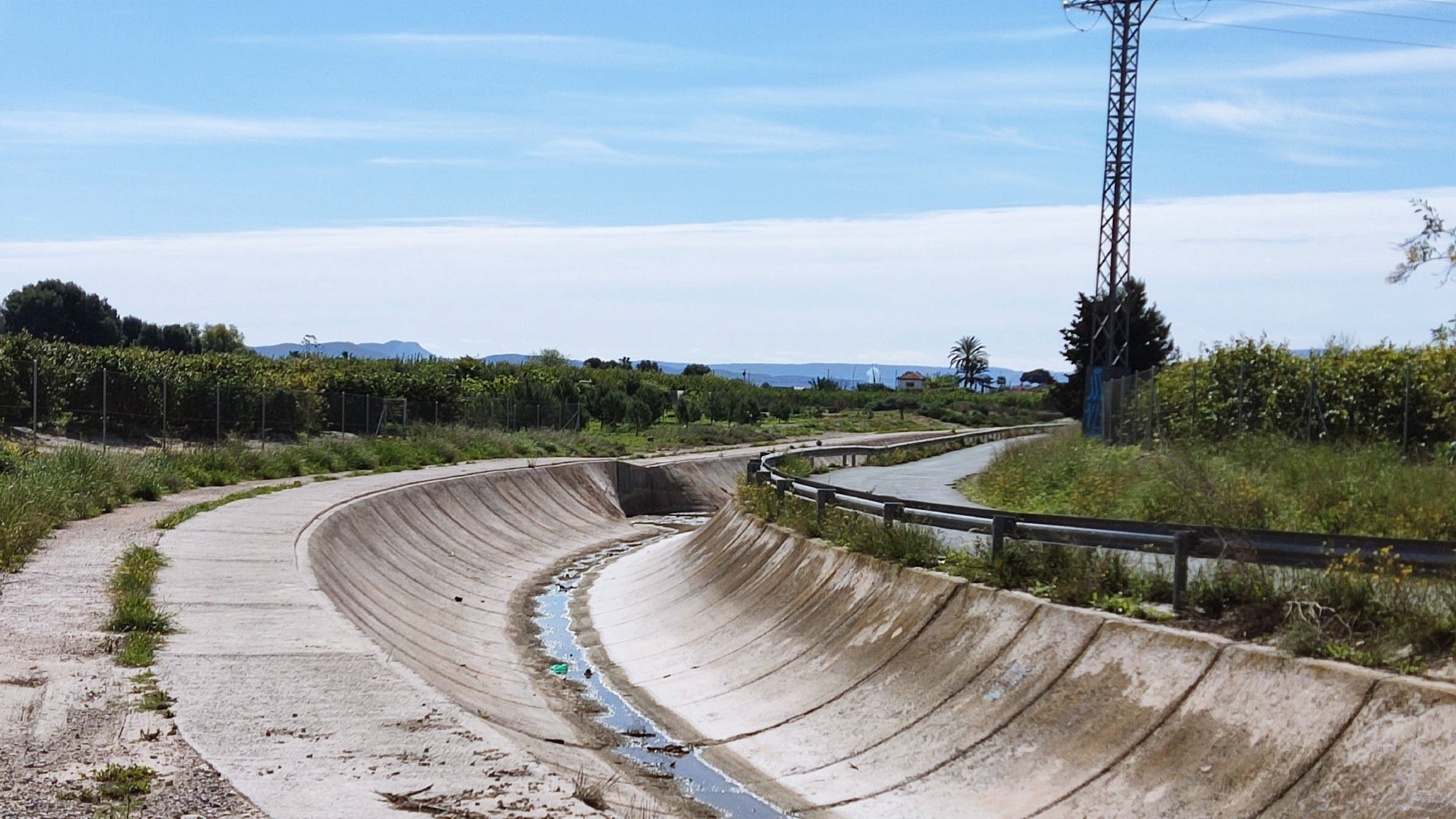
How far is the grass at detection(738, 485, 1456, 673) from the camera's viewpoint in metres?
8.87

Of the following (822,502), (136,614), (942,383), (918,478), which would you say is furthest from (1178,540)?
(942,383)

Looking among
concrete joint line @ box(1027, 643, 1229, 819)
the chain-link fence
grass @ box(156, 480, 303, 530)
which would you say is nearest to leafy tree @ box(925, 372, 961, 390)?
the chain-link fence

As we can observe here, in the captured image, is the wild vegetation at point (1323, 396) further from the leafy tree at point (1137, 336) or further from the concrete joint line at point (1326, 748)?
the leafy tree at point (1137, 336)

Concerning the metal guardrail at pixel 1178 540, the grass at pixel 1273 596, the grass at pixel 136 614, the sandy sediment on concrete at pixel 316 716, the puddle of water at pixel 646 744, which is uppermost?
the metal guardrail at pixel 1178 540

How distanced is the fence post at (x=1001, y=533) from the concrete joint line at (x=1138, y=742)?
3.65m

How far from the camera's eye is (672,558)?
2598 cm

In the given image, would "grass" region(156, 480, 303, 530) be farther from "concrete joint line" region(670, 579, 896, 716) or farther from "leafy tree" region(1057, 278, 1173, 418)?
"leafy tree" region(1057, 278, 1173, 418)

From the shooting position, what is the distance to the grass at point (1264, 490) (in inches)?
609

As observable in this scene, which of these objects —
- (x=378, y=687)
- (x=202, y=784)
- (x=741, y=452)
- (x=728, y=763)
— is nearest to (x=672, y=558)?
(x=728, y=763)

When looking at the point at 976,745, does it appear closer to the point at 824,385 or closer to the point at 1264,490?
the point at 1264,490

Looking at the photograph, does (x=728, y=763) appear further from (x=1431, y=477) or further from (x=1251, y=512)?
(x=1431, y=477)

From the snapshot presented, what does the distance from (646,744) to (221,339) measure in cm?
13233

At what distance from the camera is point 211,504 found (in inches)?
931

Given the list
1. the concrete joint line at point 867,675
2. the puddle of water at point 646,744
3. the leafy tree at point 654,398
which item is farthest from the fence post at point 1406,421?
the leafy tree at point 654,398
